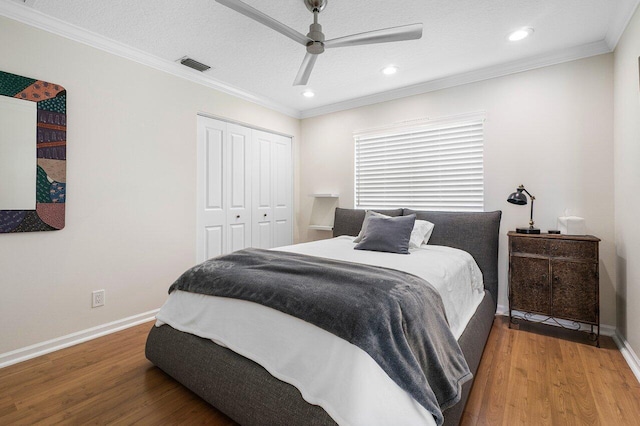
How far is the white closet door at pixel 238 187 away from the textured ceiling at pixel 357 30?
75 centimetres

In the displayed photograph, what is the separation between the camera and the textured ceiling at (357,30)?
7.08 ft

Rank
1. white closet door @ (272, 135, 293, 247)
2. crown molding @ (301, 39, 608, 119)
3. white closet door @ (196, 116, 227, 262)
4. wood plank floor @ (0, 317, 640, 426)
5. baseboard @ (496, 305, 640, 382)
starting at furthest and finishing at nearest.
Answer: white closet door @ (272, 135, 293, 247) → white closet door @ (196, 116, 227, 262) → crown molding @ (301, 39, 608, 119) → baseboard @ (496, 305, 640, 382) → wood plank floor @ (0, 317, 640, 426)

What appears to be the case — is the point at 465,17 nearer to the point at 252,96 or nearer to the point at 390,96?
the point at 390,96

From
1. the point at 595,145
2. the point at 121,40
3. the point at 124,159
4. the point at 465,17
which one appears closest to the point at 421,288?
the point at 465,17

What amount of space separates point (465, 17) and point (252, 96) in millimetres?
2522

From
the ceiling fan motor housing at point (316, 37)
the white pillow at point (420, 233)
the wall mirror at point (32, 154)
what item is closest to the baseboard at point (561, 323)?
the white pillow at point (420, 233)

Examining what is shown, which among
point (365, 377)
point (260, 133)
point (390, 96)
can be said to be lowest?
point (365, 377)

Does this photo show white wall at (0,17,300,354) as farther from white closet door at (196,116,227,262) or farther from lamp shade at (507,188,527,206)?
lamp shade at (507,188,527,206)

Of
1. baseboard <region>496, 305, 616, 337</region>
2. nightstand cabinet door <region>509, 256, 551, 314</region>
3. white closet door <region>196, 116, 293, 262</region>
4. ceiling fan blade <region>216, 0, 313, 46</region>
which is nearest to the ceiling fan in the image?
ceiling fan blade <region>216, 0, 313, 46</region>

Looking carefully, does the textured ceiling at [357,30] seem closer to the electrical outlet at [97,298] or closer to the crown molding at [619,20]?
the crown molding at [619,20]

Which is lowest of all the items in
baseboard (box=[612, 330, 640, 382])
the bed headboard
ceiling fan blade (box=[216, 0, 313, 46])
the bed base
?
baseboard (box=[612, 330, 640, 382])

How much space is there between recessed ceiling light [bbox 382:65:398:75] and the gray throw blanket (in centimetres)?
224

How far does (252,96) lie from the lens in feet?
12.8

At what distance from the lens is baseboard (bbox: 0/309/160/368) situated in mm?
2188
